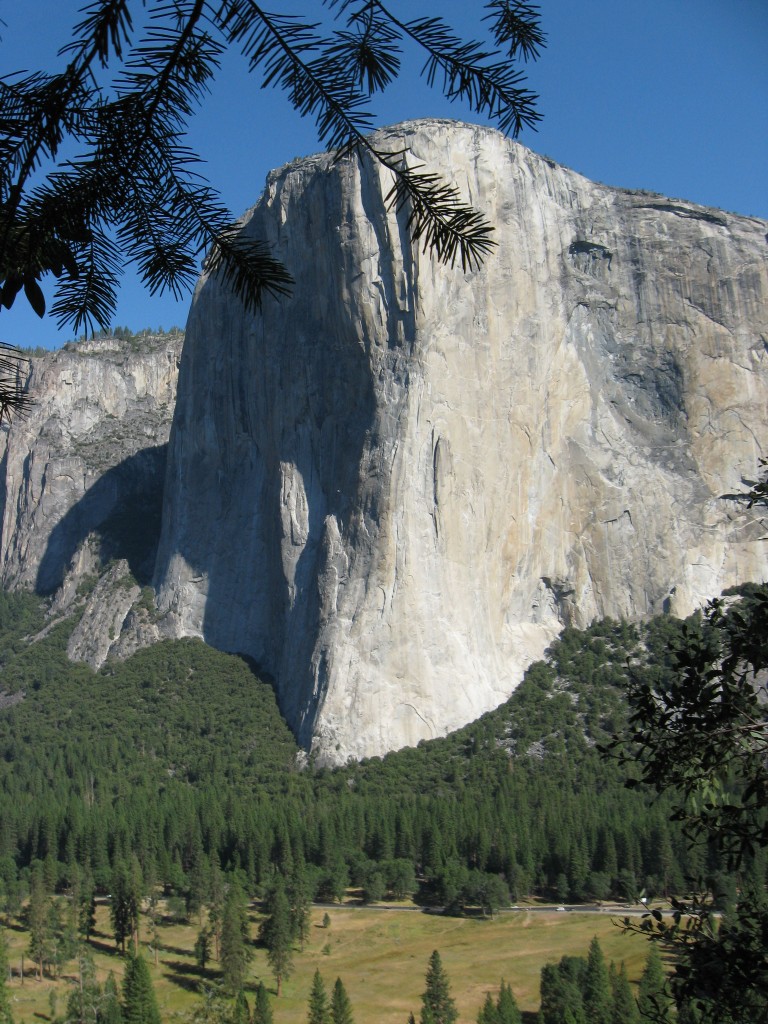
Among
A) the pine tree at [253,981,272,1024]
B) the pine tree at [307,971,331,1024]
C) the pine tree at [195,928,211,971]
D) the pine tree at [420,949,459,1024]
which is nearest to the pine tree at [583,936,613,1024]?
the pine tree at [420,949,459,1024]

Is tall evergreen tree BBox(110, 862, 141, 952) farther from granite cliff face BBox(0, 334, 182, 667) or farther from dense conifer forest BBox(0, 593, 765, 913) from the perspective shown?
granite cliff face BBox(0, 334, 182, 667)

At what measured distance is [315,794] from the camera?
160 ft

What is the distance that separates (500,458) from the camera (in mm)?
55969

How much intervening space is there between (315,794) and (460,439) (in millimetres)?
17857

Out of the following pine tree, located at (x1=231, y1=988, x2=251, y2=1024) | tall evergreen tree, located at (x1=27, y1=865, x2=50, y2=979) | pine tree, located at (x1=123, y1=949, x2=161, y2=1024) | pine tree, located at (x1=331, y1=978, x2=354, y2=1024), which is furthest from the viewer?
tall evergreen tree, located at (x1=27, y1=865, x2=50, y2=979)

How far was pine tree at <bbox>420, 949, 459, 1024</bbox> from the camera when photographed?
24.6 m

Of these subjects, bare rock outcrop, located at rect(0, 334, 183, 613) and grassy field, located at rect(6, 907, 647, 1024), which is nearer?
grassy field, located at rect(6, 907, 647, 1024)

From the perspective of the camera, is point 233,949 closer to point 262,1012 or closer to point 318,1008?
point 318,1008

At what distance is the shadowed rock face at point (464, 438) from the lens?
5306 cm

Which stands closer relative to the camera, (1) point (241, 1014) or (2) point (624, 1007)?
(2) point (624, 1007)

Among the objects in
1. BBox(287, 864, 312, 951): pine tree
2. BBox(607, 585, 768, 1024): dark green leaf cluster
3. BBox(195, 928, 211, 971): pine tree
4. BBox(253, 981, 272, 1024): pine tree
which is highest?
BBox(607, 585, 768, 1024): dark green leaf cluster

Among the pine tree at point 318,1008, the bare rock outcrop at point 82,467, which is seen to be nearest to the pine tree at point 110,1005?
the pine tree at point 318,1008

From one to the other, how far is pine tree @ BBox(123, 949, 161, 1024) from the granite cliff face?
5348 centimetres

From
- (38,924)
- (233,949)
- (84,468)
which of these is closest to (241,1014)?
(233,949)
